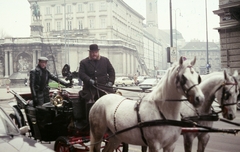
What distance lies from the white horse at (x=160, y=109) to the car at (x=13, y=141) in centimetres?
142

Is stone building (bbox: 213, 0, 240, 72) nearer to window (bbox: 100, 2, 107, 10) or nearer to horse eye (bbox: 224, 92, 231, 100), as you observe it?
horse eye (bbox: 224, 92, 231, 100)

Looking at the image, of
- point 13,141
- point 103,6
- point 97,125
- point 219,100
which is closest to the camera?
point 13,141

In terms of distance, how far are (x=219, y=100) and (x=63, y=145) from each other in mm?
3317

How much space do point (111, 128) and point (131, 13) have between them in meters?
92.0

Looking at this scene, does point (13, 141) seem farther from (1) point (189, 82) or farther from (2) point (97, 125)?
(1) point (189, 82)

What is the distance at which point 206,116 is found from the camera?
17.6 ft

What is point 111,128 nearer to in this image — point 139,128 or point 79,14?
point 139,128

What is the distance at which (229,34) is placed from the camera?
20.7m

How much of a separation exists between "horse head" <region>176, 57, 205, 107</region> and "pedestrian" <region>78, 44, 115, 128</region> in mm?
2327

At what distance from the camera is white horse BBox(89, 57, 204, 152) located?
4.27 metres

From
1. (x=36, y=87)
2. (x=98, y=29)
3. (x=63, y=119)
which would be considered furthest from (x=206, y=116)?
(x=98, y=29)

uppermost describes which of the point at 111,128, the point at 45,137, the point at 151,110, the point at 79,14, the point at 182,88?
the point at 79,14

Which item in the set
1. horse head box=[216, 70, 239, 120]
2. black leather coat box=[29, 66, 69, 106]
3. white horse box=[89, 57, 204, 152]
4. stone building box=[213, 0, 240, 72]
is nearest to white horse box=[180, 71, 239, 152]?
horse head box=[216, 70, 239, 120]

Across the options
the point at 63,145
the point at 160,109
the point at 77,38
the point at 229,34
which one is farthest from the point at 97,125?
the point at 77,38
